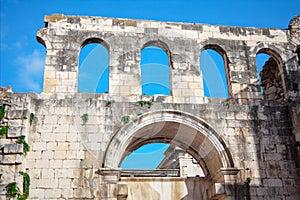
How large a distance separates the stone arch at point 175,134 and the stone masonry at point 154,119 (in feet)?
0.10

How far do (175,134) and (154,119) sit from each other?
4.59 feet

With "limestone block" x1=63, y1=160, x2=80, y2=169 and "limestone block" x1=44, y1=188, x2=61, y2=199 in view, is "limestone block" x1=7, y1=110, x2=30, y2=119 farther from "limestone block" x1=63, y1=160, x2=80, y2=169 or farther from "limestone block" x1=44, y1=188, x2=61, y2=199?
"limestone block" x1=44, y1=188, x2=61, y2=199

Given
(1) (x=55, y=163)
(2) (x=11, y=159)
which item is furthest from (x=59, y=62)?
(2) (x=11, y=159)

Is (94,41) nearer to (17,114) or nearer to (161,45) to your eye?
(161,45)

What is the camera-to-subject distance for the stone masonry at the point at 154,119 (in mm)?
9797

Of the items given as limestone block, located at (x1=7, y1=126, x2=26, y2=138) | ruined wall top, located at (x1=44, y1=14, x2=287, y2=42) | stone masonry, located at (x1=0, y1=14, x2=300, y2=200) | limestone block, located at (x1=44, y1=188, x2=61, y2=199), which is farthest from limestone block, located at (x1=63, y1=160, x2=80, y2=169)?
ruined wall top, located at (x1=44, y1=14, x2=287, y2=42)

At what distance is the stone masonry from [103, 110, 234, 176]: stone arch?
0.03 metres

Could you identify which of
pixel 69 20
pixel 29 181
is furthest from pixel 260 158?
pixel 69 20

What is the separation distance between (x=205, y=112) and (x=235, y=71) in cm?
198

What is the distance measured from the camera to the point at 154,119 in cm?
1066

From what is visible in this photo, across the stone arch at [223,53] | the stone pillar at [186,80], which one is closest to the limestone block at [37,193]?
the stone pillar at [186,80]

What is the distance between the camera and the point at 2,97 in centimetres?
1014

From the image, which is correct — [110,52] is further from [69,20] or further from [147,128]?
[147,128]

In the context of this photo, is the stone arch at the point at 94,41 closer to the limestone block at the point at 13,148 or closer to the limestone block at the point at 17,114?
the limestone block at the point at 17,114
